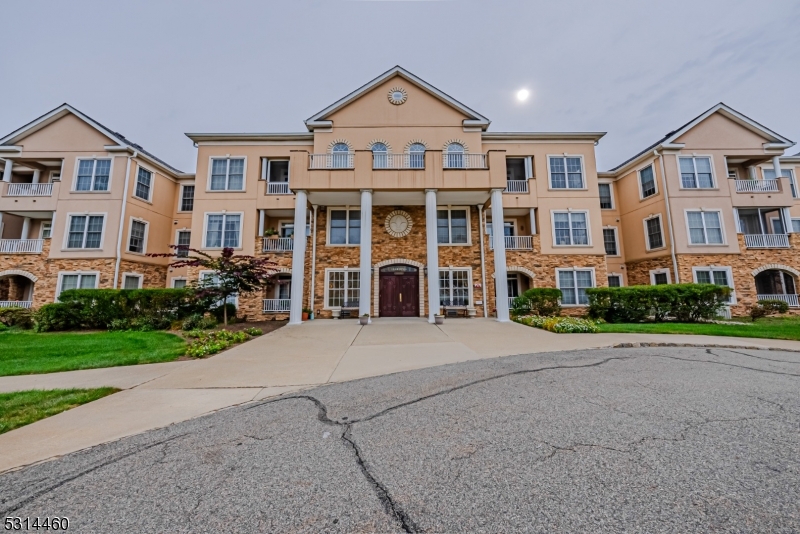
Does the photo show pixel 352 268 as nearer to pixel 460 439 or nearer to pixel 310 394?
pixel 310 394

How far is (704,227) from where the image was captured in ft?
55.8

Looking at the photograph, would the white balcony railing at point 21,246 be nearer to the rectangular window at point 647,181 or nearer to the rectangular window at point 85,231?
the rectangular window at point 85,231

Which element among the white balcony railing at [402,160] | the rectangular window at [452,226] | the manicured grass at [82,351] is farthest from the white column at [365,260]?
the manicured grass at [82,351]

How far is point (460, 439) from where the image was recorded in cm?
280

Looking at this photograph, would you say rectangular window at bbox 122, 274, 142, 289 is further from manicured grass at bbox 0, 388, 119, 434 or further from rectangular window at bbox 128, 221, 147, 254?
manicured grass at bbox 0, 388, 119, 434

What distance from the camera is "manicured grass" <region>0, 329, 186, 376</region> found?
612cm

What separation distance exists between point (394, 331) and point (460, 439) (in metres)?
7.64

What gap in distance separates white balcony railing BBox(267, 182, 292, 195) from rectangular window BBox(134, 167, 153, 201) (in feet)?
22.7

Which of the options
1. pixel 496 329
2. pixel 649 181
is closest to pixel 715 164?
pixel 649 181

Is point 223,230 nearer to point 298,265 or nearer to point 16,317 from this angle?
point 298,265

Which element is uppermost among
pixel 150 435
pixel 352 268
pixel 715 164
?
pixel 715 164

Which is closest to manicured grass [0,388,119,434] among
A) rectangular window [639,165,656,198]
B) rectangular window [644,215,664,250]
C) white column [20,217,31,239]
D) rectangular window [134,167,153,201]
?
rectangular window [134,167,153,201]

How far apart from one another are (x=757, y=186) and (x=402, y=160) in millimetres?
19160

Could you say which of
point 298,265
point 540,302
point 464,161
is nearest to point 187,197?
point 298,265
